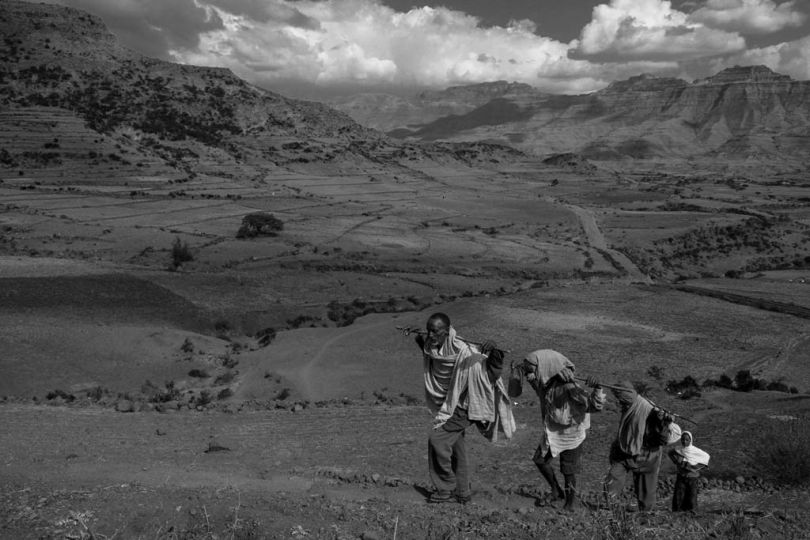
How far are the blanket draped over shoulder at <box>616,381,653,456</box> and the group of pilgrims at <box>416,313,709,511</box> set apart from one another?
1cm

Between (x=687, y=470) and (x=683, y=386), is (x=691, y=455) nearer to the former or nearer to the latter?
(x=687, y=470)

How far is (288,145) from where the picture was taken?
4240 inches

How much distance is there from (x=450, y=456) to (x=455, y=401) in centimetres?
74

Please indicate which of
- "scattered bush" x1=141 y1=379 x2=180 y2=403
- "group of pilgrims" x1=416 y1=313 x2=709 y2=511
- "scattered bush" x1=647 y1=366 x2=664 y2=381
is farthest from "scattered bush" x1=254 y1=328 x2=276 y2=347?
"group of pilgrims" x1=416 y1=313 x2=709 y2=511

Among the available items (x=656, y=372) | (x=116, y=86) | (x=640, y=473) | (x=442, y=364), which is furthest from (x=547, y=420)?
(x=116, y=86)

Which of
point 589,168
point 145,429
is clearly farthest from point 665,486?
point 589,168

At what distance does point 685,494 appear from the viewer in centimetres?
797

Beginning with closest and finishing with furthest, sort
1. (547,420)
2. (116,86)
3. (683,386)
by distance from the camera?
1. (547,420)
2. (683,386)
3. (116,86)

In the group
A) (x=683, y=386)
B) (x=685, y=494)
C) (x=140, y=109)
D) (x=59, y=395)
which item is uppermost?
(x=140, y=109)

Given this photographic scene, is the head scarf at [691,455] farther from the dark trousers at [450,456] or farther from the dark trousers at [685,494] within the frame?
the dark trousers at [450,456]

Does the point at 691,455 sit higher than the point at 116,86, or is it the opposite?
the point at 116,86

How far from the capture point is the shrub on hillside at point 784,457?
29.9 ft

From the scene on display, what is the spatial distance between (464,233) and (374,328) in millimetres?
32966

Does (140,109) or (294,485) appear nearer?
(294,485)
